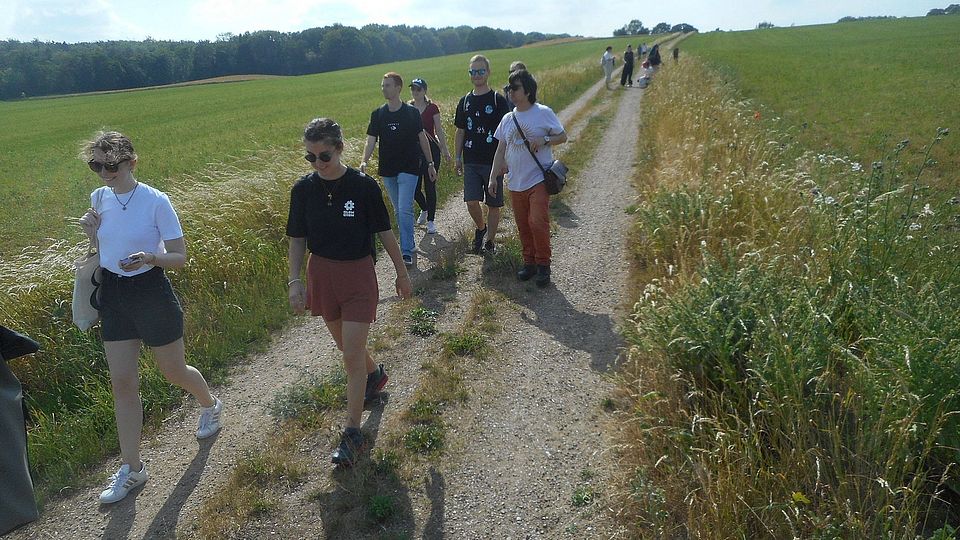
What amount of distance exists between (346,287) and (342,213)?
46 centimetres

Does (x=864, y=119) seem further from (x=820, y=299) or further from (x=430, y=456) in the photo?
(x=430, y=456)

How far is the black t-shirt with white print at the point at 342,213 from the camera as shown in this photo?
3.55 meters

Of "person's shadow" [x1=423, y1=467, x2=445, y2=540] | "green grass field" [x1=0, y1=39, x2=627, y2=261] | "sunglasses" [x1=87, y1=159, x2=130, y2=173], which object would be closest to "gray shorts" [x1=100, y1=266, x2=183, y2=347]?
"sunglasses" [x1=87, y1=159, x2=130, y2=173]

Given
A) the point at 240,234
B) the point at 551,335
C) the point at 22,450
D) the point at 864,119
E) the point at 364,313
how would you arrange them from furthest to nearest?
the point at 864,119 → the point at 240,234 → the point at 551,335 → the point at 364,313 → the point at 22,450

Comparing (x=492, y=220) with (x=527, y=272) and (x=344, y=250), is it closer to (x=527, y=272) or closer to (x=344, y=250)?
(x=527, y=272)

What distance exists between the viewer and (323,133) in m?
3.38

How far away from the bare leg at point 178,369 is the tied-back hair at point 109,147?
1168 millimetres

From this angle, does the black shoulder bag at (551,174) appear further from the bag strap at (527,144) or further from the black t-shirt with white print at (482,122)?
the black t-shirt with white print at (482,122)

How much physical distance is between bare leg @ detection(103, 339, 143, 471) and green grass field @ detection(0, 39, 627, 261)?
16.9ft

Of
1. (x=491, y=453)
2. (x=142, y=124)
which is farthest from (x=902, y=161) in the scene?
(x=142, y=124)

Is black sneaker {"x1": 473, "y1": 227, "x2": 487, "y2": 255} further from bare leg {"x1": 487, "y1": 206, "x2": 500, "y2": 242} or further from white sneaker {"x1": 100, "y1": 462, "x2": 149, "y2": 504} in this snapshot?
white sneaker {"x1": 100, "y1": 462, "x2": 149, "y2": 504}

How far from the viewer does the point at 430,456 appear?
367cm

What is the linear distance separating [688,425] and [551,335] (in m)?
1.93

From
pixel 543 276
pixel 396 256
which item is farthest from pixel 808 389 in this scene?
pixel 543 276
